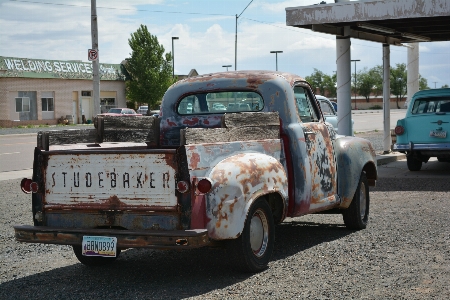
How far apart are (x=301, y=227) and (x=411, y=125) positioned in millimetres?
7511

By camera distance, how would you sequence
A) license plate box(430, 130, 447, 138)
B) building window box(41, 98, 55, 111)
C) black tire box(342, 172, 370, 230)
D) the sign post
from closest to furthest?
black tire box(342, 172, 370, 230) < license plate box(430, 130, 447, 138) < the sign post < building window box(41, 98, 55, 111)

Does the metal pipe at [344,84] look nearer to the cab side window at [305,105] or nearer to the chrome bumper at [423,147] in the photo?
the chrome bumper at [423,147]

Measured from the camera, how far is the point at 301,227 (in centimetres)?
979

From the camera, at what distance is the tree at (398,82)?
141125mm

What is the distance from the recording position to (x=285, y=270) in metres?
7.08

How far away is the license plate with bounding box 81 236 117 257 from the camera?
20.8ft

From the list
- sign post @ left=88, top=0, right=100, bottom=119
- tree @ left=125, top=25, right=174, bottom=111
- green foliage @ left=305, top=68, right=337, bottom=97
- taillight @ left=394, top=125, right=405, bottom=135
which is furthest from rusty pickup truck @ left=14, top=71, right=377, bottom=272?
green foliage @ left=305, top=68, right=337, bottom=97

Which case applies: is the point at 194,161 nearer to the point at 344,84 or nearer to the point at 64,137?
the point at 64,137

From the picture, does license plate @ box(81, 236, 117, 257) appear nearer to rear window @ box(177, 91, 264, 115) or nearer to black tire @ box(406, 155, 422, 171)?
rear window @ box(177, 91, 264, 115)

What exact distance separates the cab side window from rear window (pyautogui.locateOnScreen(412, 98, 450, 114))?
8.39 metres

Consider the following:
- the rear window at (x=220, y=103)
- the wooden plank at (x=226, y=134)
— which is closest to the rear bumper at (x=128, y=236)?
the wooden plank at (x=226, y=134)

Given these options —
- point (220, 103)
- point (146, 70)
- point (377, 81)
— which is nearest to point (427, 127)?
point (220, 103)

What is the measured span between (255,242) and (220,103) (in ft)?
5.91

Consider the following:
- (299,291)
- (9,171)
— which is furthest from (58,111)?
(299,291)
